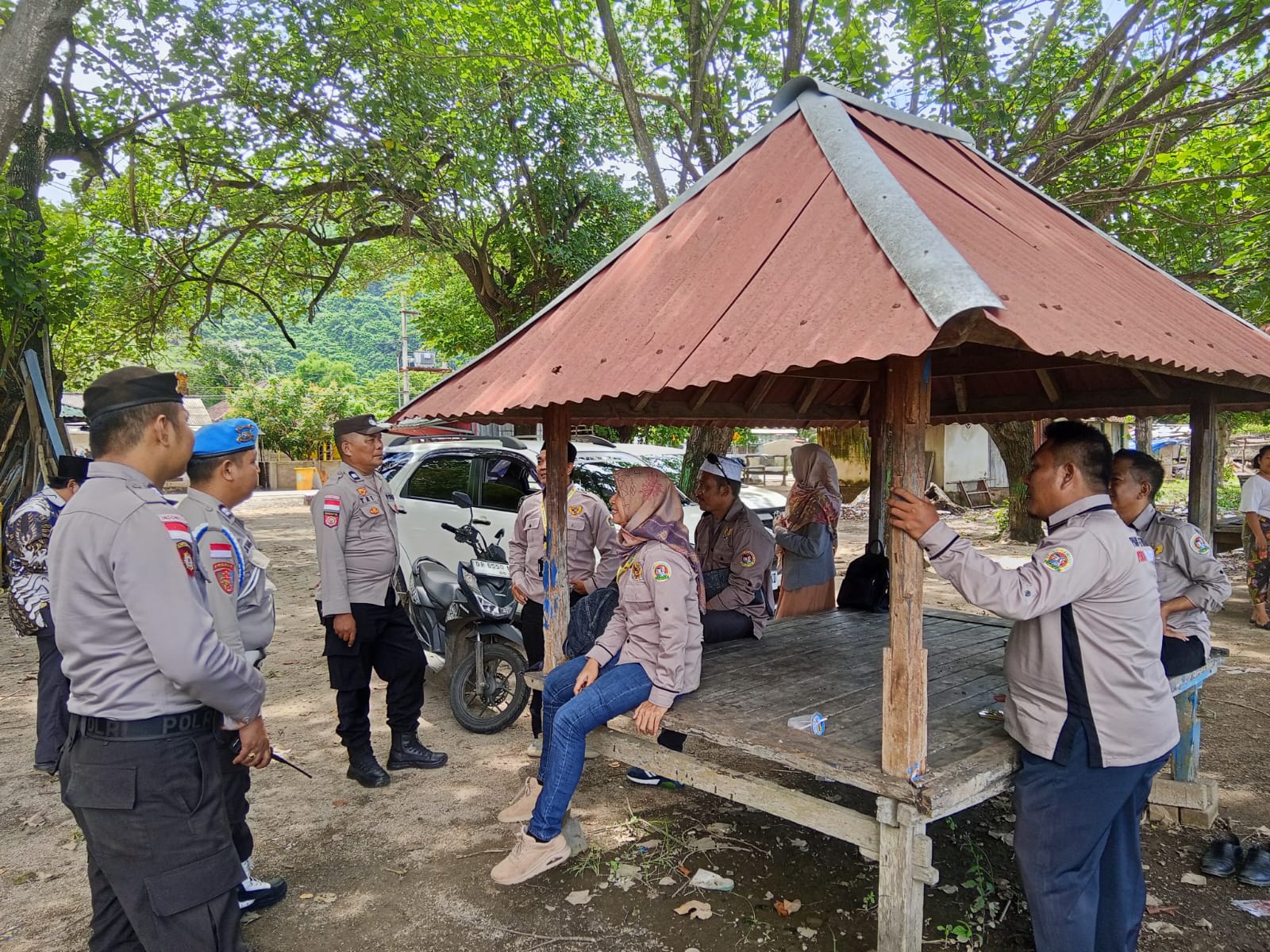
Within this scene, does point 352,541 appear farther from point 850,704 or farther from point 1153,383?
point 1153,383

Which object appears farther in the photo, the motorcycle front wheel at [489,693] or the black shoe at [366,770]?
the motorcycle front wheel at [489,693]

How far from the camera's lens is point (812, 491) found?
17.6ft

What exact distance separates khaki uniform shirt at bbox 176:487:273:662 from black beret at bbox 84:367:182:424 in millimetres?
448

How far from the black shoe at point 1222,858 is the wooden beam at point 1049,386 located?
275 centimetres

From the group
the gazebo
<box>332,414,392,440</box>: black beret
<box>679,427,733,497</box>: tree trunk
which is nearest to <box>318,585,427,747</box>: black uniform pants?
<box>332,414,392,440</box>: black beret

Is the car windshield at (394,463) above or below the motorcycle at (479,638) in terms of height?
above

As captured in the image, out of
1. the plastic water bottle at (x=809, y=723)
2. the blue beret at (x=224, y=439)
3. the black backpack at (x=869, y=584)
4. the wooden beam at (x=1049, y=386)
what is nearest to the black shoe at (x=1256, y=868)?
the plastic water bottle at (x=809, y=723)

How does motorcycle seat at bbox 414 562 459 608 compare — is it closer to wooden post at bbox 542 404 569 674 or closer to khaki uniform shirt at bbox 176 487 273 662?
wooden post at bbox 542 404 569 674

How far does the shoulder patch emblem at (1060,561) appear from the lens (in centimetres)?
260

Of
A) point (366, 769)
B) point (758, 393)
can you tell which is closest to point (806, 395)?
point (758, 393)

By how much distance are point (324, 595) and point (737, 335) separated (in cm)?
288

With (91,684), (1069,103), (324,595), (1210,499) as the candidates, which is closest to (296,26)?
(324,595)

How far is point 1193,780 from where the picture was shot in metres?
4.11

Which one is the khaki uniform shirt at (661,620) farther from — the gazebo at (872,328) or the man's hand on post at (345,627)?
the man's hand on post at (345,627)
